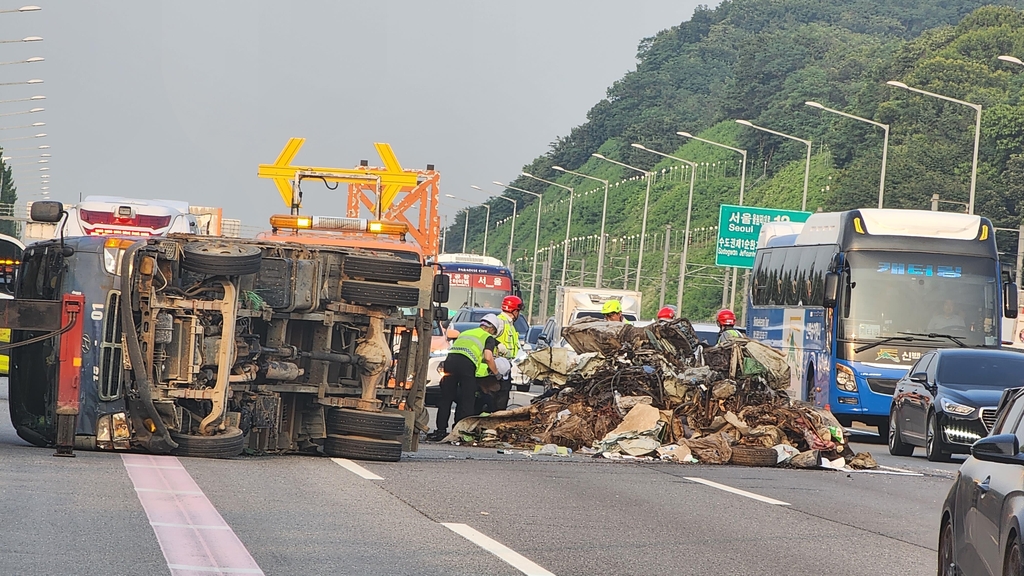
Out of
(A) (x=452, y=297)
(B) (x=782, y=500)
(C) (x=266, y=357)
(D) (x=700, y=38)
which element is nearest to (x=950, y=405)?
(B) (x=782, y=500)

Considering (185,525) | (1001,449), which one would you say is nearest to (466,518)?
(185,525)

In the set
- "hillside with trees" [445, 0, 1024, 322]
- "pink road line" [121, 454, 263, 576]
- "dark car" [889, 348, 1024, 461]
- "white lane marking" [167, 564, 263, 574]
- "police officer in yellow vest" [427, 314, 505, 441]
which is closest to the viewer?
"white lane marking" [167, 564, 263, 574]

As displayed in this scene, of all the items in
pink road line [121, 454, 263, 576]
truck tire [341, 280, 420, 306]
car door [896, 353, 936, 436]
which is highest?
truck tire [341, 280, 420, 306]

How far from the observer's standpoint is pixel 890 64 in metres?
112

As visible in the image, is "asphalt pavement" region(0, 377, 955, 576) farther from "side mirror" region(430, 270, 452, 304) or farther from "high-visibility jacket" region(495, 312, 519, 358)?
"high-visibility jacket" region(495, 312, 519, 358)

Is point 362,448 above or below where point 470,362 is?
below

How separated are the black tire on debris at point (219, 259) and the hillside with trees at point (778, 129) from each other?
4279cm

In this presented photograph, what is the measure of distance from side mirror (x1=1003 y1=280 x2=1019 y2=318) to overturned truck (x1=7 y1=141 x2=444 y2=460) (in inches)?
485

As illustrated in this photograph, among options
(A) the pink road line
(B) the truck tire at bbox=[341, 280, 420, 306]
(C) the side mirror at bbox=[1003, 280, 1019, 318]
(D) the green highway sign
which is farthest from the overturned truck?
(D) the green highway sign

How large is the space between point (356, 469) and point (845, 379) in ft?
43.8

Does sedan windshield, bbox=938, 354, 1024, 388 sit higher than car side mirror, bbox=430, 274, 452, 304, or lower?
lower

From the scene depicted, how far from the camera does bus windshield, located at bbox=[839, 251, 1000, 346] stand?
1052 inches

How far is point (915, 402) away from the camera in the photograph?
75.2ft

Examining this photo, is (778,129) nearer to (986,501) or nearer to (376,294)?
(376,294)
